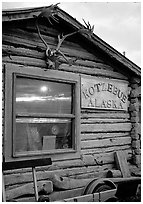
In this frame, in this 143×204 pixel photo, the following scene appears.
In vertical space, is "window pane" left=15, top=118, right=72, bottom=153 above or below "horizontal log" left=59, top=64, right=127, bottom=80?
below

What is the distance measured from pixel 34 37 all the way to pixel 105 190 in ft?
12.5

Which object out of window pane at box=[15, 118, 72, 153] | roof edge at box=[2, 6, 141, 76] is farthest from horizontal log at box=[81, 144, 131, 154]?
roof edge at box=[2, 6, 141, 76]

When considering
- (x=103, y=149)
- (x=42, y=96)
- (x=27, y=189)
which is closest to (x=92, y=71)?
(x=42, y=96)

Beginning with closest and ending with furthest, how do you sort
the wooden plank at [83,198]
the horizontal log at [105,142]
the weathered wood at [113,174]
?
the wooden plank at [83,198] < the horizontal log at [105,142] < the weathered wood at [113,174]

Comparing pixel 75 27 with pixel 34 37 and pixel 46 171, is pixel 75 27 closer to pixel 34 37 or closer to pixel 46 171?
pixel 34 37

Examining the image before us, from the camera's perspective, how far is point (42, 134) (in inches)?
249

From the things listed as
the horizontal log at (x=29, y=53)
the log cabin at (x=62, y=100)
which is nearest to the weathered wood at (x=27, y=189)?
the log cabin at (x=62, y=100)

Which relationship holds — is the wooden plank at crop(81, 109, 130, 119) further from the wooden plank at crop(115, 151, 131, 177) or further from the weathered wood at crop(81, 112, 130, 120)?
the wooden plank at crop(115, 151, 131, 177)

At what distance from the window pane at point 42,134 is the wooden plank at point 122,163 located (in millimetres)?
1480

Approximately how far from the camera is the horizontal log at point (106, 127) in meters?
6.97

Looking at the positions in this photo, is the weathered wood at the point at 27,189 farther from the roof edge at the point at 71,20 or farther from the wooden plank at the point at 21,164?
the roof edge at the point at 71,20

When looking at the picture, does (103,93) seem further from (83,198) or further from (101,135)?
(83,198)

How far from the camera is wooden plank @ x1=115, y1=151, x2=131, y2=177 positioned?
7.28 meters

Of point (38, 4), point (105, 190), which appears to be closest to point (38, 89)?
point (38, 4)
